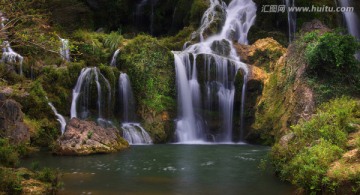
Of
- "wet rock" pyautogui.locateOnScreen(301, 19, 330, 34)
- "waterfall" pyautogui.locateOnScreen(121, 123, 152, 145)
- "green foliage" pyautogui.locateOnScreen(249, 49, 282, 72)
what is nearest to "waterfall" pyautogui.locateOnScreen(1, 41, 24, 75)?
"waterfall" pyautogui.locateOnScreen(121, 123, 152, 145)

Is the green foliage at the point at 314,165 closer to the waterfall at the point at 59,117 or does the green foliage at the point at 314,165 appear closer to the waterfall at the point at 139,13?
the waterfall at the point at 59,117

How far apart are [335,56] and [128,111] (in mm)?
11608

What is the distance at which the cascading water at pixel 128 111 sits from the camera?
20.2 meters

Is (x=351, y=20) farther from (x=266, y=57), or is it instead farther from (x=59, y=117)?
(x=59, y=117)

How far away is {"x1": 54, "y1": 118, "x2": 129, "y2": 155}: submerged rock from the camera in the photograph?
49.4ft

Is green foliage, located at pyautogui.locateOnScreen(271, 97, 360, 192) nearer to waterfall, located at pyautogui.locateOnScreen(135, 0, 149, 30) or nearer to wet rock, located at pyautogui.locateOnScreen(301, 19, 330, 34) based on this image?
wet rock, located at pyautogui.locateOnScreen(301, 19, 330, 34)

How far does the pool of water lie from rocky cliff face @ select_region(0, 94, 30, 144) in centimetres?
92

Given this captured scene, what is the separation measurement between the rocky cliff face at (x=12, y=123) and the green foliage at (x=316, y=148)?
30.1ft

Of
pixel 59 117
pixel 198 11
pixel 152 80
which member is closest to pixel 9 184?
pixel 59 117

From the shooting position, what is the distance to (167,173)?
11.6 meters

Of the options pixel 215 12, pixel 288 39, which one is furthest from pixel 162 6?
pixel 288 39

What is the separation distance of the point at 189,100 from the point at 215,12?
9.01m

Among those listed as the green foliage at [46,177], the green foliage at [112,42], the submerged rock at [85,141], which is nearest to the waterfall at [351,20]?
the green foliage at [112,42]

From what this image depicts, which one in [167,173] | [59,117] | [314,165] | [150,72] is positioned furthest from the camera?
[150,72]
